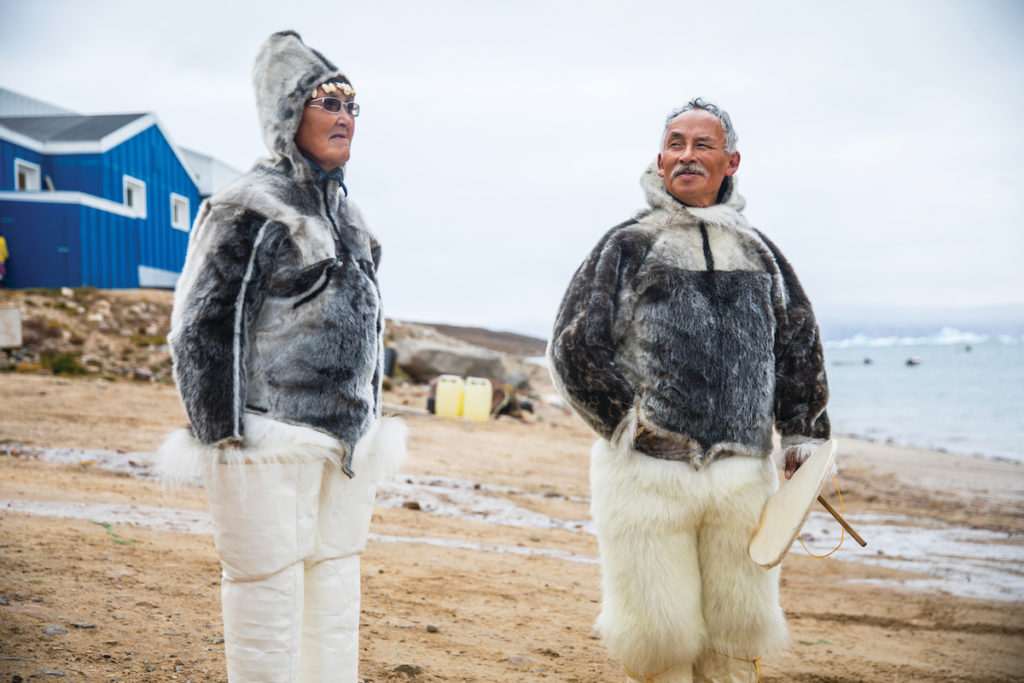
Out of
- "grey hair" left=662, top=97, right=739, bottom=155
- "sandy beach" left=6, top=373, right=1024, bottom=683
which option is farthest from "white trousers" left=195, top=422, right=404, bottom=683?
"grey hair" left=662, top=97, right=739, bottom=155

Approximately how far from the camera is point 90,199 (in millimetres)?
18328

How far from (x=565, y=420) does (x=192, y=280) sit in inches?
602

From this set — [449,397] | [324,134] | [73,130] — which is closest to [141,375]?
[449,397]

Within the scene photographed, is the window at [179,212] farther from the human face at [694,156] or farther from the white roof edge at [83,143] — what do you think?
the human face at [694,156]

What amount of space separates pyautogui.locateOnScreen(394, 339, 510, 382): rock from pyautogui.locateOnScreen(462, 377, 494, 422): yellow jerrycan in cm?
390

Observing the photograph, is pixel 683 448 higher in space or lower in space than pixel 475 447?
higher

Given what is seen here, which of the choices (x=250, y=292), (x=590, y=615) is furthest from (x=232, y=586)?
(x=590, y=615)

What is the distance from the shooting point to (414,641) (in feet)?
13.1

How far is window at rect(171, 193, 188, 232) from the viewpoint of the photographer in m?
22.1

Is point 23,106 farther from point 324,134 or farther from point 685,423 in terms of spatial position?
point 685,423

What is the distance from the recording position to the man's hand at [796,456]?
2.81m

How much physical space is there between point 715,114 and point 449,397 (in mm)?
11467

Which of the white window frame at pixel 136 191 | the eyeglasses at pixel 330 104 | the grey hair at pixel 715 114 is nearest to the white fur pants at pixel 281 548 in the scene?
the eyeglasses at pixel 330 104

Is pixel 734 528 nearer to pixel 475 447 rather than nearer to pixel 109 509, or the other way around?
pixel 109 509
